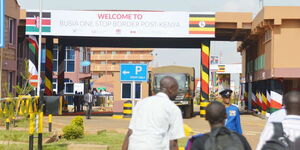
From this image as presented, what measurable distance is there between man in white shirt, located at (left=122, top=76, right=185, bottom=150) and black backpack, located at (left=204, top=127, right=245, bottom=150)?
1135 millimetres

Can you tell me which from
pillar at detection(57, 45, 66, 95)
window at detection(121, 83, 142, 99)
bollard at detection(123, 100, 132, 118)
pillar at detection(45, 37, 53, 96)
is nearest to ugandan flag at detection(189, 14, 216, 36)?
bollard at detection(123, 100, 132, 118)

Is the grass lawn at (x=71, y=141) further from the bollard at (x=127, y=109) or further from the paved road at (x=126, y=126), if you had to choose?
the bollard at (x=127, y=109)

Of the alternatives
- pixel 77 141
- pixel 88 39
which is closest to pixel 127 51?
pixel 88 39

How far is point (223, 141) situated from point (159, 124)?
1.28 m

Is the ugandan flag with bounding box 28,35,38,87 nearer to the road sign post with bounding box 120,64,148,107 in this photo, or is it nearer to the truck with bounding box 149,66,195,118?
the road sign post with bounding box 120,64,148,107

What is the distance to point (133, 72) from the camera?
27625 millimetres

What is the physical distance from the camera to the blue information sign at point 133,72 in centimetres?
2739

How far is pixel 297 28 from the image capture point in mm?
28641

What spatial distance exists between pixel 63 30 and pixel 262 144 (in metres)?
25.8

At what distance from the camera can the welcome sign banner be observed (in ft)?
98.3

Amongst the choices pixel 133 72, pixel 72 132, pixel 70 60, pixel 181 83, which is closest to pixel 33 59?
pixel 133 72

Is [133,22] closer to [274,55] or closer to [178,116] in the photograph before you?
[274,55]

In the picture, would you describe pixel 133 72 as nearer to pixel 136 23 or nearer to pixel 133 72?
pixel 133 72

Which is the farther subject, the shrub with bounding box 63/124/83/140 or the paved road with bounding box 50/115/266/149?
the paved road with bounding box 50/115/266/149
